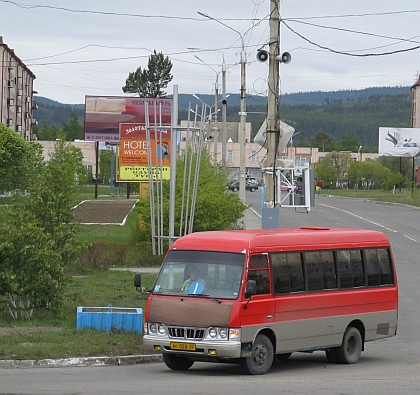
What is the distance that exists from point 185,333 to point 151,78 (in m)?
102

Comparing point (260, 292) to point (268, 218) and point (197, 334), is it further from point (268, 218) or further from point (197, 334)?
point (268, 218)

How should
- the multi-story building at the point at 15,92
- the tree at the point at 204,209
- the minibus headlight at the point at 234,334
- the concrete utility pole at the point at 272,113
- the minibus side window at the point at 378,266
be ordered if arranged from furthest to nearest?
the multi-story building at the point at 15,92 < the tree at the point at 204,209 < the concrete utility pole at the point at 272,113 < the minibus side window at the point at 378,266 < the minibus headlight at the point at 234,334

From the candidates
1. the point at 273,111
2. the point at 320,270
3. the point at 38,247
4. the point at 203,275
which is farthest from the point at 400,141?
the point at 203,275

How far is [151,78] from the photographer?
112625 millimetres

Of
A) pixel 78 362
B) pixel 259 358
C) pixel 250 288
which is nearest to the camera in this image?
pixel 250 288

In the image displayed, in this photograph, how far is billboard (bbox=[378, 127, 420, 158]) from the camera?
106 metres

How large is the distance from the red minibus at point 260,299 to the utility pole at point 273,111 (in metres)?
Result: 6.13

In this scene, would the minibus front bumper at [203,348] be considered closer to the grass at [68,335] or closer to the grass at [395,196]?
the grass at [68,335]

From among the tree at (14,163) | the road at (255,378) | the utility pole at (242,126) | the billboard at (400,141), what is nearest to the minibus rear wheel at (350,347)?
the road at (255,378)

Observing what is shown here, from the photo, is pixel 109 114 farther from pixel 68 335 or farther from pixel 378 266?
pixel 68 335

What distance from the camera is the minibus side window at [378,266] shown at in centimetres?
1573

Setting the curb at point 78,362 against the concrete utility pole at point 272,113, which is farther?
the concrete utility pole at point 272,113

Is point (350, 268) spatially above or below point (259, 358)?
above

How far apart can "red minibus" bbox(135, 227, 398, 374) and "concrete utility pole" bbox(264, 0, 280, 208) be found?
6.14 m
